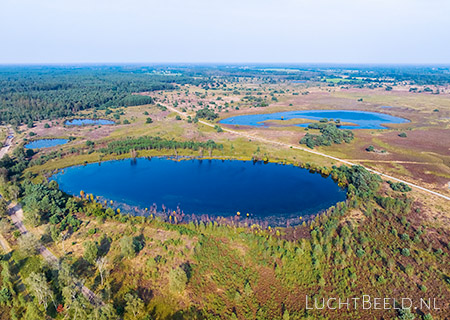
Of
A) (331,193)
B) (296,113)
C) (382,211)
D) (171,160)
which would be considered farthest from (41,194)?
(296,113)

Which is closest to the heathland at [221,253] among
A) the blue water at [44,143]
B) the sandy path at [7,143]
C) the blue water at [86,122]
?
the sandy path at [7,143]

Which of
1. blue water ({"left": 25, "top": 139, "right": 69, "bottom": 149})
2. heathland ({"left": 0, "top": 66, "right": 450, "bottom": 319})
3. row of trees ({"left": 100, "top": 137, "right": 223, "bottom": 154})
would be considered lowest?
blue water ({"left": 25, "top": 139, "right": 69, "bottom": 149})

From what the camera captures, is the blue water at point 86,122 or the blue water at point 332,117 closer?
the blue water at point 86,122

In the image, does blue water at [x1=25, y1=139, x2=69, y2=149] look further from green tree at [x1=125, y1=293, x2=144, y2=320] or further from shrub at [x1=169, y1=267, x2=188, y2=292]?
shrub at [x1=169, y1=267, x2=188, y2=292]

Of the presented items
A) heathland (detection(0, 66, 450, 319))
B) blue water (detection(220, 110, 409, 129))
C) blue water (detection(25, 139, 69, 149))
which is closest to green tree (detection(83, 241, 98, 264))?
heathland (detection(0, 66, 450, 319))

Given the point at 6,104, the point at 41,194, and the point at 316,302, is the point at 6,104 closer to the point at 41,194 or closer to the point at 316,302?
the point at 41,194

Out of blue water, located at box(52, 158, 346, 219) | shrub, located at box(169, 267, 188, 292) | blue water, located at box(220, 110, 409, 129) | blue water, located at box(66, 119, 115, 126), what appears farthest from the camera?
blue water, located at box(220, 110, 409, 129)

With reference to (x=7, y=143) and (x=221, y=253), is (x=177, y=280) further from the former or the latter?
(x=7, y=143)

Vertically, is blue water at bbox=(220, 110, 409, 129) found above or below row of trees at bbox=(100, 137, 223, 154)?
below

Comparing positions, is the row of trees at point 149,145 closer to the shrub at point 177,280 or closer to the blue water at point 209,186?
the blue water at point 209,186
